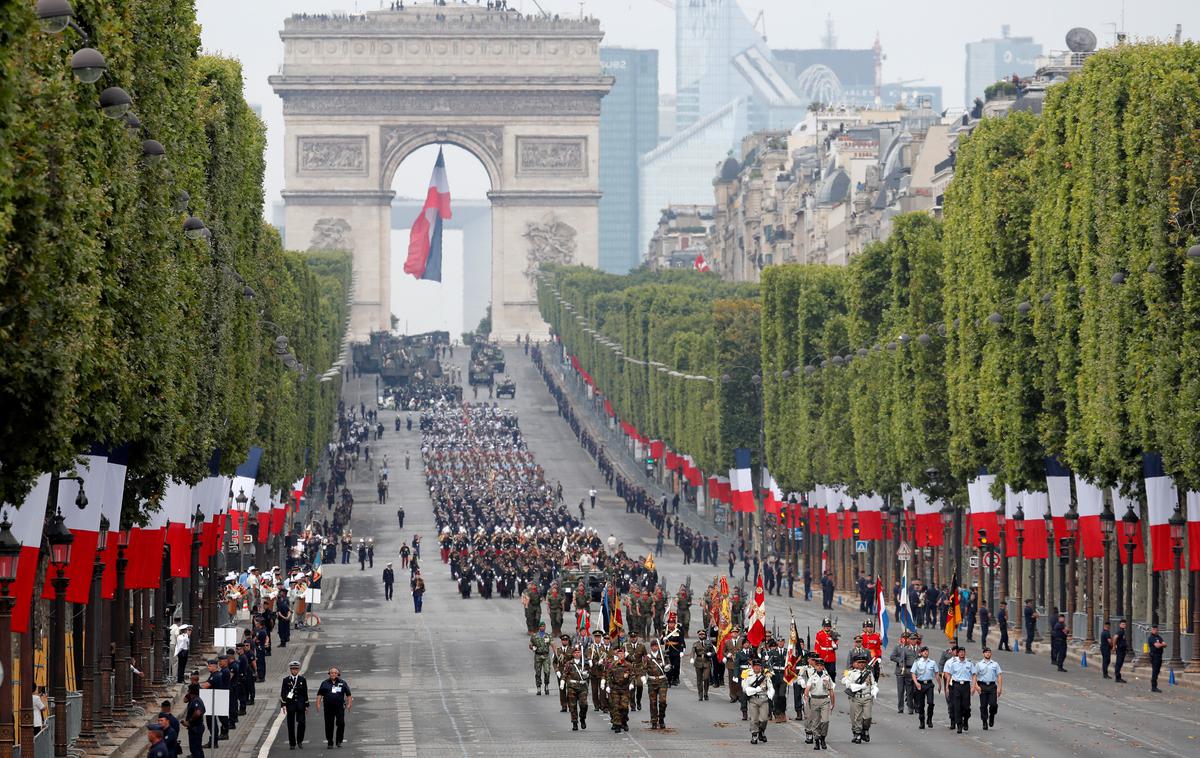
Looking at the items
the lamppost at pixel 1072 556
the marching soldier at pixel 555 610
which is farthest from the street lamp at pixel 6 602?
the marching soldier at pixel 555 610

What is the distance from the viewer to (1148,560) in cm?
6272

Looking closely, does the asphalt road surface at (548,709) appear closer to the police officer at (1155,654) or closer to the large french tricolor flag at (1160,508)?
the police officer at (1155,654)

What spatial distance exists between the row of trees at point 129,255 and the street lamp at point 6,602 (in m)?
0.83

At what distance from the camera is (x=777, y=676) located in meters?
44.7

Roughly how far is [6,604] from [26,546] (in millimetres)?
1369

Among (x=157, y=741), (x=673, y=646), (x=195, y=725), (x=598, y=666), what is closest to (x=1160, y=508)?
(x=673, y=646)

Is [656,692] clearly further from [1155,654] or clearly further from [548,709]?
[1155,654]

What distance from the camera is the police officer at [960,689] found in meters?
42.0

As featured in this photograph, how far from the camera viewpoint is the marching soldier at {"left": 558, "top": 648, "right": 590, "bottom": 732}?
43.8 meters

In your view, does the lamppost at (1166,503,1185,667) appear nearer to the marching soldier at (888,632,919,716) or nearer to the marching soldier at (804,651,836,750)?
the marching soldier at (888,632,919,716)

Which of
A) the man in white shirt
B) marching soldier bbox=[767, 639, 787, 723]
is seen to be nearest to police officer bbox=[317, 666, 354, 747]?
marching soldier bbox=[767, 639, 787, 723]

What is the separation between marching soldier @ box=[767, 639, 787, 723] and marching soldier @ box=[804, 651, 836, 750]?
247cm

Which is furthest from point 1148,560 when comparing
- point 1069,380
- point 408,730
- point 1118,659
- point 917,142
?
point 917,142

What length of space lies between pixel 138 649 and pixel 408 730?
7321 millimetres
